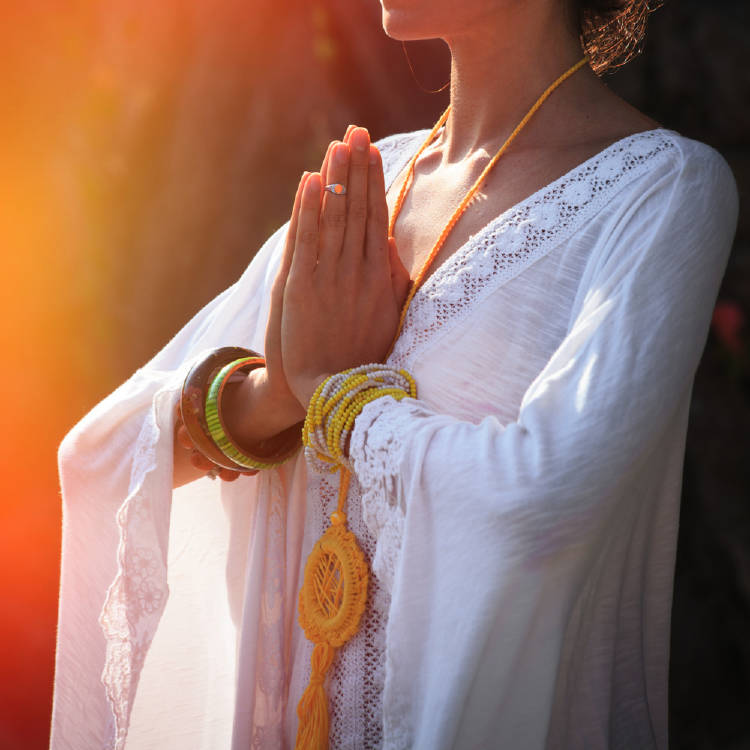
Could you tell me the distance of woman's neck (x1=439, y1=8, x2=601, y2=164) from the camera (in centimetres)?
130

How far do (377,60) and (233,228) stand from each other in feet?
2.38

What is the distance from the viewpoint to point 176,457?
1401 millimetres

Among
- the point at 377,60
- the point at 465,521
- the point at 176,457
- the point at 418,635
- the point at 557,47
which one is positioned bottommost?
the point at 418,635

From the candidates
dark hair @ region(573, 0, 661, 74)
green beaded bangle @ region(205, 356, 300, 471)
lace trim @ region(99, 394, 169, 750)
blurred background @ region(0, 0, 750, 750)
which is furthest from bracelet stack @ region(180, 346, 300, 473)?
blurred background @ region(0, 0, 750, 750)

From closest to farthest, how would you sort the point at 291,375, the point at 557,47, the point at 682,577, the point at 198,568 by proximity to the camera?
the point at 291,375, the point at 557,47, the point at 198,568, the point at 682,577

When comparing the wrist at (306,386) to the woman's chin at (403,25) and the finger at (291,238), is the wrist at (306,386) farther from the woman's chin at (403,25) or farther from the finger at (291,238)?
the woman's chin at (403,25)

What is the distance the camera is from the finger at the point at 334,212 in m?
1.19

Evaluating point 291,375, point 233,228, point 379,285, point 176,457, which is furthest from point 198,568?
point 233,228

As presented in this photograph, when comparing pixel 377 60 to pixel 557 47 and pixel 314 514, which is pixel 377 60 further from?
pixel 314 514

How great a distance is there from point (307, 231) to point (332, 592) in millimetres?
487

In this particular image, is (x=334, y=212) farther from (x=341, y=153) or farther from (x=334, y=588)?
(x=334, y=588)

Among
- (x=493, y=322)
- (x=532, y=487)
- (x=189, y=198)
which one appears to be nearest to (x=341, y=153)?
(x=493, y=322)

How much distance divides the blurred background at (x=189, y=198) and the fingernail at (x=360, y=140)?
1760 millimetres

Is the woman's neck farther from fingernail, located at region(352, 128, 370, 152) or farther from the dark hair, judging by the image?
fingernail, located at region(352, 128, 370, 152)
